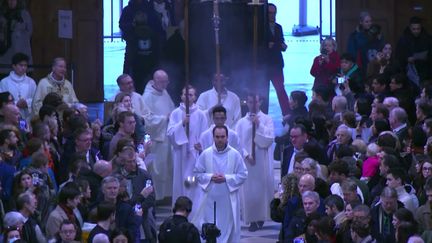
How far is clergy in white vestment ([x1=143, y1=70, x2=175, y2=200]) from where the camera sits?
66.0 ft

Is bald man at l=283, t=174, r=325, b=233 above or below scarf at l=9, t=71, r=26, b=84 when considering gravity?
below

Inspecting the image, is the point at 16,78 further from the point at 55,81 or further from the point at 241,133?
the point at 241,133

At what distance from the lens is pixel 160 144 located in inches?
796

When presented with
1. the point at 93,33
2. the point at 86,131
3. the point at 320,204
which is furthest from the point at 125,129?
the point at 93,33

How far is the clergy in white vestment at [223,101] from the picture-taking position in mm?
19859

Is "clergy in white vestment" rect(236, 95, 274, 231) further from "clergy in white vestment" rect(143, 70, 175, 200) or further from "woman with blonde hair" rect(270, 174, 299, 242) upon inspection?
"woman with blonde hair" rect(270, 174, 299, 242)

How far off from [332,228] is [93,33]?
1243cm

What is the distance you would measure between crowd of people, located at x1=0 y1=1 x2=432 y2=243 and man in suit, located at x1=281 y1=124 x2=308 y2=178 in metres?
0.02

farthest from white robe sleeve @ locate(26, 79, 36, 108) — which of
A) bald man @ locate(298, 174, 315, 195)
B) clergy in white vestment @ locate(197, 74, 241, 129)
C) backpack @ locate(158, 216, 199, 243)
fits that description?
bald man @ locate(298, 174, 315, 195)

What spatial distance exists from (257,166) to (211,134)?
104 cm

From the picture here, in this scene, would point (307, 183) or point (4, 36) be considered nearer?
→ point (307, 183)

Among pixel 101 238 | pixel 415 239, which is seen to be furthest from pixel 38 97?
pixel 415 239

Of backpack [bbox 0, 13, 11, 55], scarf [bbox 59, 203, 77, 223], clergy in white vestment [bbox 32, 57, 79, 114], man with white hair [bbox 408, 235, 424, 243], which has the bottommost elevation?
man with white hair [bbox 408, 235, 424, 243]

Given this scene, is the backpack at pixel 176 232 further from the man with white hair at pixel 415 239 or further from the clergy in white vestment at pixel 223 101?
the clergy in white vestment at pixel 223 101
